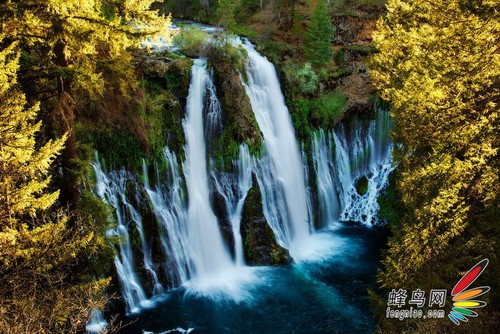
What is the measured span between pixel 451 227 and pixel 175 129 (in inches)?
426

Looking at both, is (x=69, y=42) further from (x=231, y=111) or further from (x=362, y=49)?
(x=362, y=49)

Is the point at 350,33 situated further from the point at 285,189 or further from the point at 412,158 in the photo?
the point at 412,158

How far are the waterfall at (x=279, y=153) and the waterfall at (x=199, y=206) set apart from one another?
2929 mm

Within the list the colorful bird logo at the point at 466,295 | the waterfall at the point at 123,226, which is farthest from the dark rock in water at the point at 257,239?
the colorful bird logo at the point at 466,295

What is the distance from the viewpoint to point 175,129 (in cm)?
1523

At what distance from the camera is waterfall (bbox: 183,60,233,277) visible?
1464 centimetres

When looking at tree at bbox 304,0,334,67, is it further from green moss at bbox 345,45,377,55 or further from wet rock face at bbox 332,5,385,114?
green moss at bbox 345,45,377,55

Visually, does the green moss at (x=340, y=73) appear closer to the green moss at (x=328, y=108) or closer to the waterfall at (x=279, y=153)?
the green moss at (x=328, y=108)

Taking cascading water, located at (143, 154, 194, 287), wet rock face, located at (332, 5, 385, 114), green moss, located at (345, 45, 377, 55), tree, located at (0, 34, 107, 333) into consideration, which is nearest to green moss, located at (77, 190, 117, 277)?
tree, located at (0, 34, 107, 333)

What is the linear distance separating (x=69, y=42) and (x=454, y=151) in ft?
27.4

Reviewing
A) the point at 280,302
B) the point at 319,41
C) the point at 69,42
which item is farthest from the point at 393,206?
the point at 69,42

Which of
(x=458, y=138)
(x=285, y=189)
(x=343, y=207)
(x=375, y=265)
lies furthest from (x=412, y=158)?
(x=343, y=207)

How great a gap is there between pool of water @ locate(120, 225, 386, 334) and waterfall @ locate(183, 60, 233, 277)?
3.20 ft

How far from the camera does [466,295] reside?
7422mm
